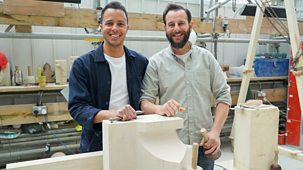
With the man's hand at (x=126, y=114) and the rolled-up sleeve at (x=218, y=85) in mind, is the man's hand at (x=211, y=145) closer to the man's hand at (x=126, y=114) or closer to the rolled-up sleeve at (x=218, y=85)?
the rolled-up sleeve at (x=218, y=85)

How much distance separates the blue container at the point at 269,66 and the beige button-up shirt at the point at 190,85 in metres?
2.79

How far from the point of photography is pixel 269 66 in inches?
160

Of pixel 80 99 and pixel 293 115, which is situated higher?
pixel 80 99

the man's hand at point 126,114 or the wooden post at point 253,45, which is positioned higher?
the wooden post at point 253,45

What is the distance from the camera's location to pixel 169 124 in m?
0.89

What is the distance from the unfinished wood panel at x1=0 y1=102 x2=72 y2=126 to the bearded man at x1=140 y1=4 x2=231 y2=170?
1566 mm

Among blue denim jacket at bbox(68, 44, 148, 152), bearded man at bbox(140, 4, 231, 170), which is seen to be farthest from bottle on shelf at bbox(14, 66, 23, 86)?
bearded man at bbox(140, 4, 231, 170)

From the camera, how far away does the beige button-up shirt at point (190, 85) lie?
4.75ft

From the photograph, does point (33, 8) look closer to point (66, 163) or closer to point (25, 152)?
point (25, 152)

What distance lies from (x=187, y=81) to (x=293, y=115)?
308 centimetres

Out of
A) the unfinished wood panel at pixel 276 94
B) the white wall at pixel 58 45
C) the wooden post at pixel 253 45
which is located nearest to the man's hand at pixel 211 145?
the wooden post at pixel 253 45

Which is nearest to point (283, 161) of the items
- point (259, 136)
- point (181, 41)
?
point (259, 136)

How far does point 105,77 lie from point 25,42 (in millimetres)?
2208

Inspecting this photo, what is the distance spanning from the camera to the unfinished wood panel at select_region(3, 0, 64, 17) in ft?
7.64
